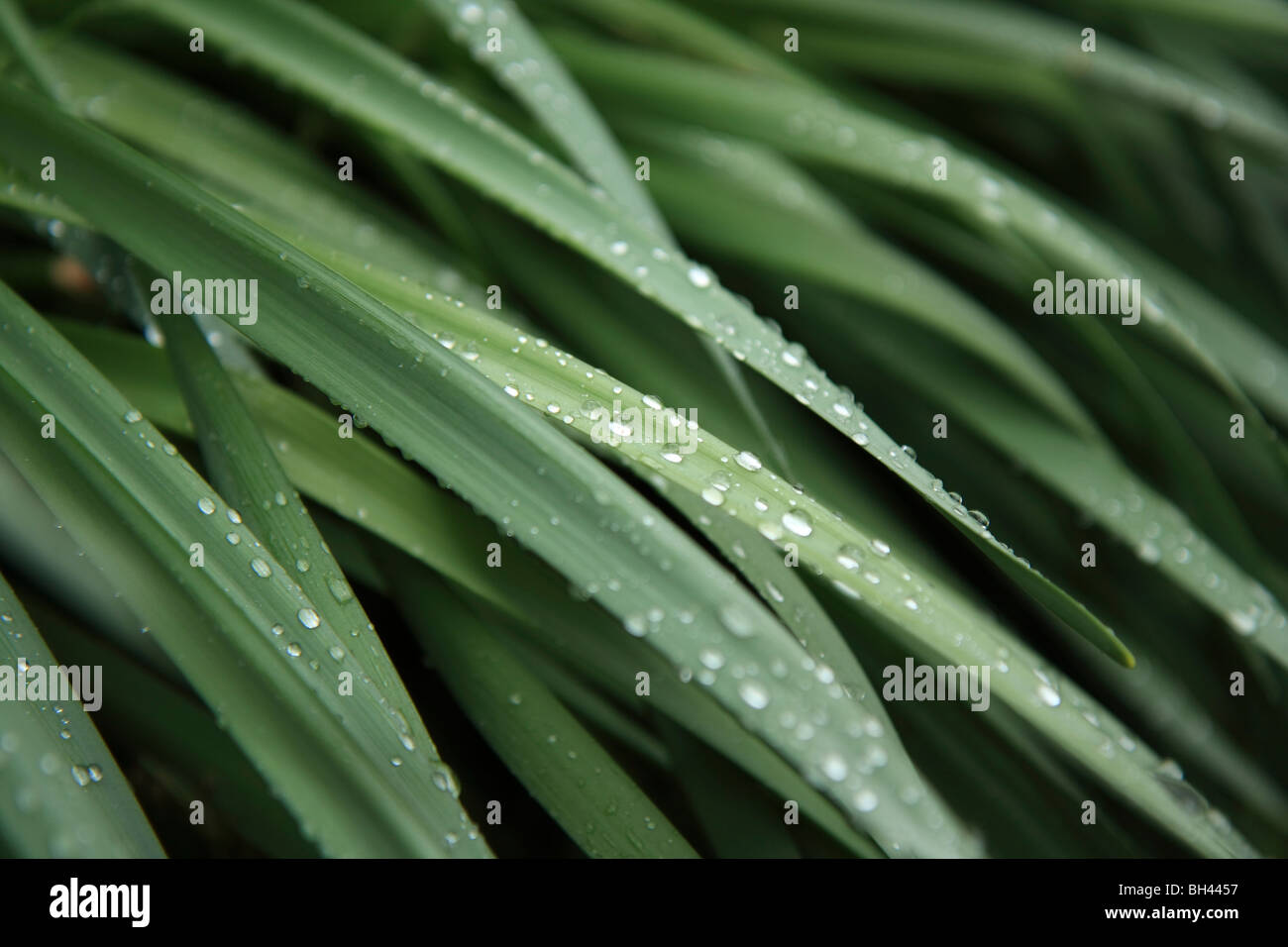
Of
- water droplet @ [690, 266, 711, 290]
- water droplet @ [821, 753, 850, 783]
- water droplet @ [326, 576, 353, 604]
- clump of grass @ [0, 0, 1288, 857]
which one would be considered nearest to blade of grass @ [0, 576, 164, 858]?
clump of grass @ [0, 0, 1288, 857]

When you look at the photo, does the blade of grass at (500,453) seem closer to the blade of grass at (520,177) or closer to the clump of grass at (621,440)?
the clump of grass at (621,440)

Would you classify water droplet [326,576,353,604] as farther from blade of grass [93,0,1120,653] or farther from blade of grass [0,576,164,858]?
blade of grass [93,0,1120,653]

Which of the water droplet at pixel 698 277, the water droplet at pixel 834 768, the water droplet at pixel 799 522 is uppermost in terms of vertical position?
the water droplet at pixel 698 277

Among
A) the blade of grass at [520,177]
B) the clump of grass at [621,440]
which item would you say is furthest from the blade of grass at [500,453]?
the blade of grass at [520,177]

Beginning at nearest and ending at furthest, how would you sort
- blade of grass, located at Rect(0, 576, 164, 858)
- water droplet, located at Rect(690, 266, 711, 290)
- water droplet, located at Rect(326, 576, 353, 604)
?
blade of grass, located at Rect(0, 576, 164, 858) < water droplet, located at Rect(326, 576, 353, 604) < water droplet, located at Rect(690, 266, 711, 290)

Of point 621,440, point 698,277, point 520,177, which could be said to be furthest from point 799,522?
point 520,177

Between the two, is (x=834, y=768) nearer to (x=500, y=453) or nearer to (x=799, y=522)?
(x=799, y=522)

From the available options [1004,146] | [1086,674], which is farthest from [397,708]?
[1004,146]
